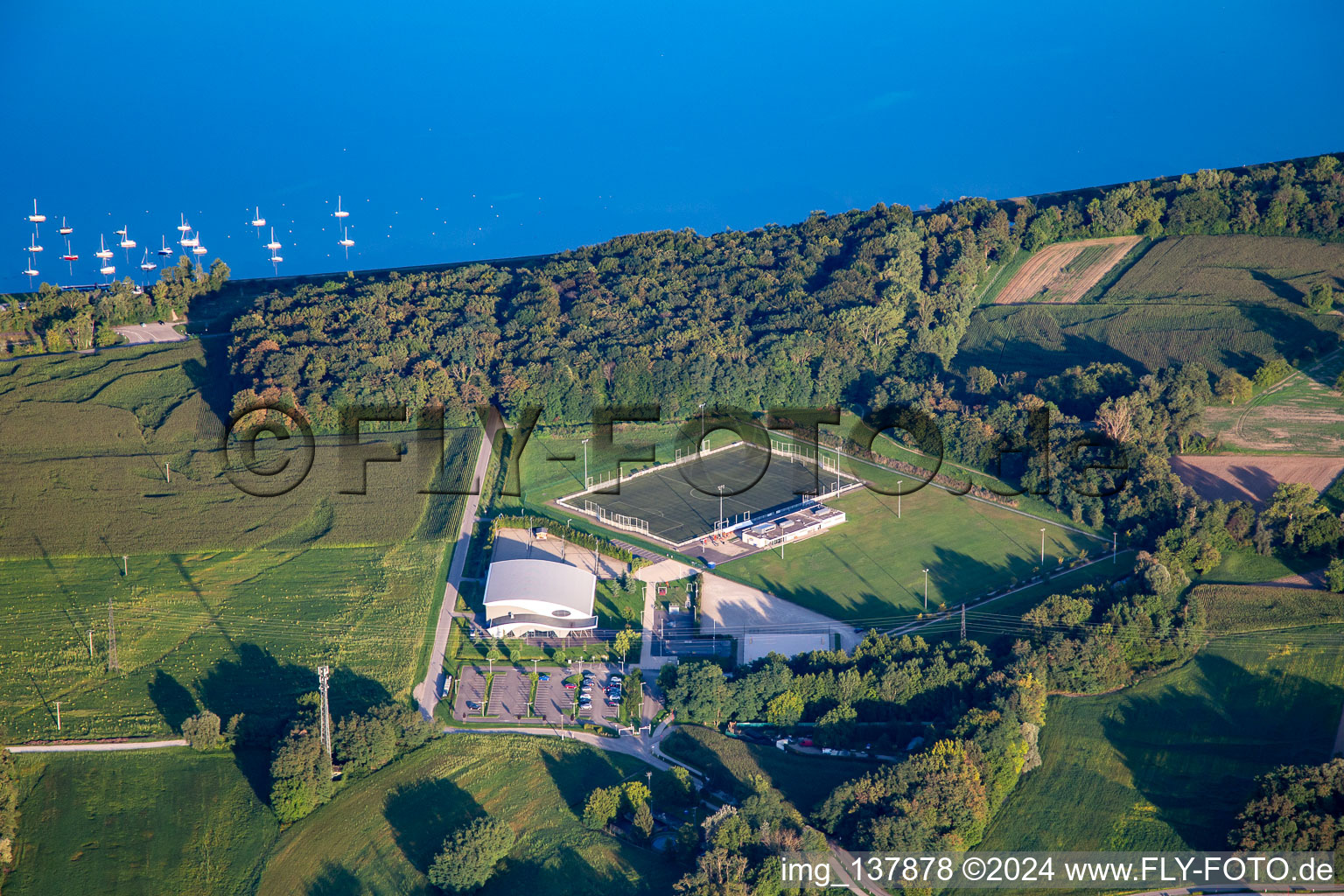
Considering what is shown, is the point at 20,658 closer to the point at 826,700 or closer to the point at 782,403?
the point at 826,700

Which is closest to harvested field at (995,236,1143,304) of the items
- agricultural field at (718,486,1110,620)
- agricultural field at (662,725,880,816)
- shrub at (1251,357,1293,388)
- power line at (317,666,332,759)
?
shrub at (1251,357,1293,388)

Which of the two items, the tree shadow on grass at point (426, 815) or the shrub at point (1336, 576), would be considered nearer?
the tree shadow on grass at point (426, 815)

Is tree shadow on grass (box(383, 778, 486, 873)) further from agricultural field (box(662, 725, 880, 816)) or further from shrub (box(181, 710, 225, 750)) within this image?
agricultural field (box(662, 725, 880, 816))

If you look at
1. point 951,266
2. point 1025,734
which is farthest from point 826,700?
point 951,266

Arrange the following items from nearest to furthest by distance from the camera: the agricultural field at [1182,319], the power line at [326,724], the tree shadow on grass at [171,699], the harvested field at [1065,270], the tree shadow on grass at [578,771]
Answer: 1. the power line at [326,724]
2. the tree shadow on grass at [578,771]
3. the tree shadow on grass at [171,699]
4. the agricultural field at [1182,319]
5. the harvested field at [1065,270]

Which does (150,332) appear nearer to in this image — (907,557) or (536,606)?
(536,606)

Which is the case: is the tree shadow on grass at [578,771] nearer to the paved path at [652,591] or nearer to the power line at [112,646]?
the paved path at [652,591]

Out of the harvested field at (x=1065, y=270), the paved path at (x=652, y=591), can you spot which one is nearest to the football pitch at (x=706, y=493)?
the paved path at (x=652, y=591)
